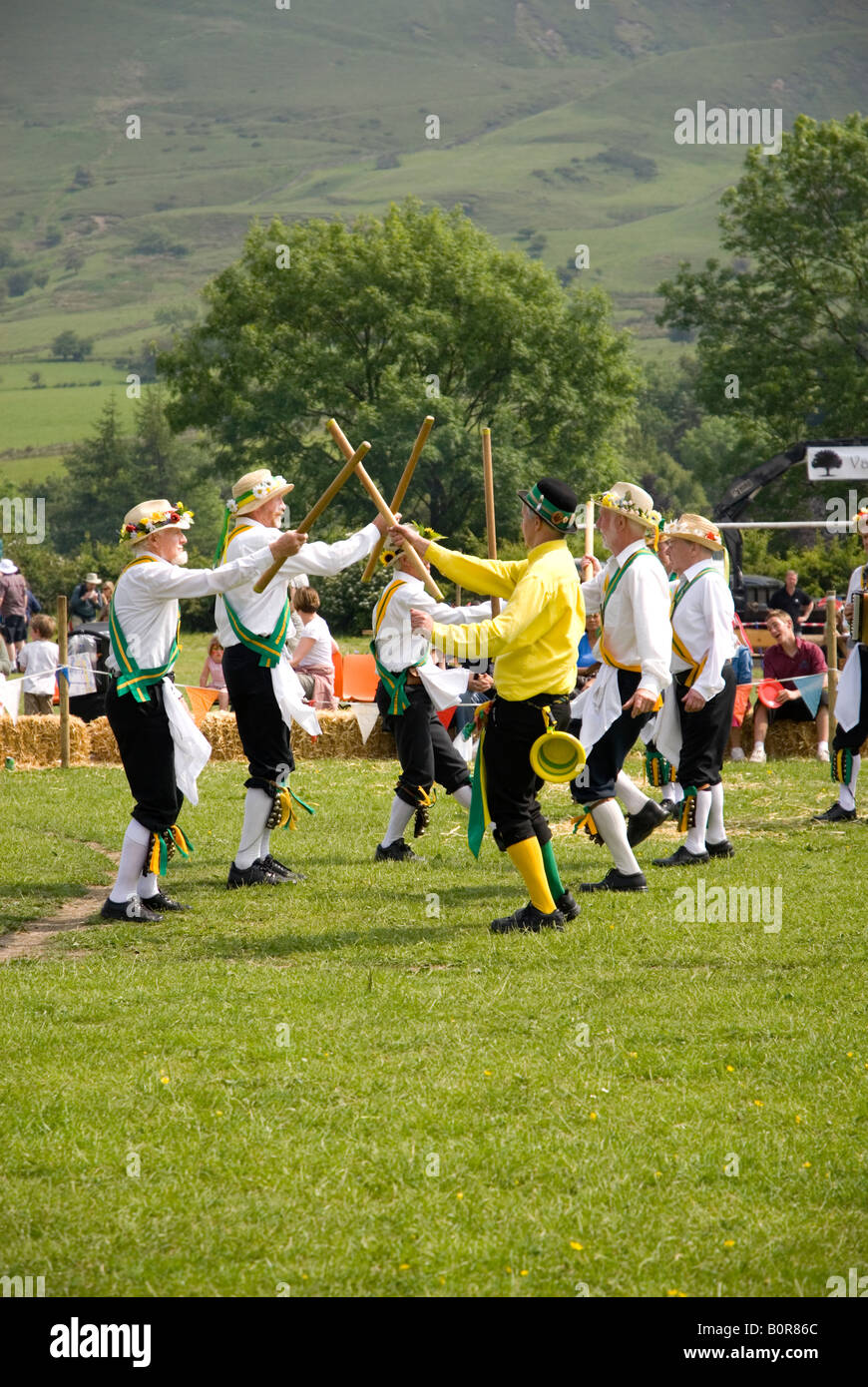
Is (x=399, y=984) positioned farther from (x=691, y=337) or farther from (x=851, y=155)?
(x=691, y=337)

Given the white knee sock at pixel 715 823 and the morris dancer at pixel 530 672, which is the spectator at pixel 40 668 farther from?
the morris dancer at pixel 530 672

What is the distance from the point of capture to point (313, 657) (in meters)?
14.6

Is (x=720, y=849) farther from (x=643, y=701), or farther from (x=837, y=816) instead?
(x=643, y=701)

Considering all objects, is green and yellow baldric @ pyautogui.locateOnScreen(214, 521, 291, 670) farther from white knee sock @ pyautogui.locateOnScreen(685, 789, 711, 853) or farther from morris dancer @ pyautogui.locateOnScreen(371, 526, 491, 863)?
white knee sock @ pyautogui.locateOnScreen(685, 789, 711, 853)

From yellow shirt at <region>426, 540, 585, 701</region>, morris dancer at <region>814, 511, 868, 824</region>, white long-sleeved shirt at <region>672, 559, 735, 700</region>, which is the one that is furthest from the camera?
morris dancer at <region>814, 511, 868, 824</region>

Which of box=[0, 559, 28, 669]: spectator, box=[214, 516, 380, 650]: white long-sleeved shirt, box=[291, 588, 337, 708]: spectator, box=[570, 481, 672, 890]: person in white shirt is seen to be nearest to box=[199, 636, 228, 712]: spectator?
box=[291, 588, 337, 708]: spectator

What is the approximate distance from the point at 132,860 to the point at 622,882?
261 cm

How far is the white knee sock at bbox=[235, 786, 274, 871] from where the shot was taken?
8.07m

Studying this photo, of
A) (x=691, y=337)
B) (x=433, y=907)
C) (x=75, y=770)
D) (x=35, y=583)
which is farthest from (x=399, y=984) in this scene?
(x=691, y=337)

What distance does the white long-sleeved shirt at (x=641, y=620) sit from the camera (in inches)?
297

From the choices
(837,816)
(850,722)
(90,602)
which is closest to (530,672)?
(850,722)

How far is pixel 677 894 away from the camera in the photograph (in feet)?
25.6

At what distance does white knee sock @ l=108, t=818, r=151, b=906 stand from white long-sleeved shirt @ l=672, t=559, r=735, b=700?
11.1 feet
